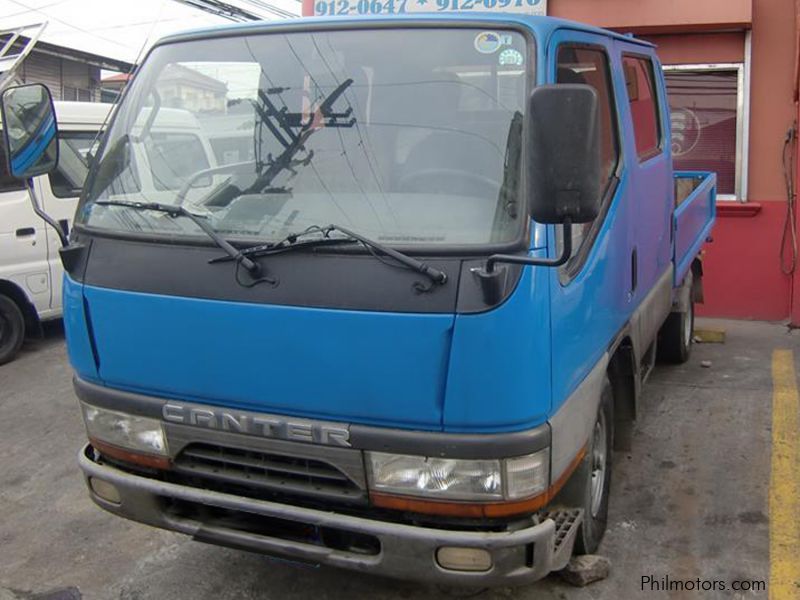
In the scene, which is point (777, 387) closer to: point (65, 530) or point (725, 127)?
point (725, 127)

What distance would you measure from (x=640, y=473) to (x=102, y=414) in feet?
9.12

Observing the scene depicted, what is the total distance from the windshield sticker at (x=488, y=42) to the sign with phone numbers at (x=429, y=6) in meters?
4.81

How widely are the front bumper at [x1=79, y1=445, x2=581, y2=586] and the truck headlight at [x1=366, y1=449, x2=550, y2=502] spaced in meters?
0.12

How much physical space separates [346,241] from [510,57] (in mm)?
879

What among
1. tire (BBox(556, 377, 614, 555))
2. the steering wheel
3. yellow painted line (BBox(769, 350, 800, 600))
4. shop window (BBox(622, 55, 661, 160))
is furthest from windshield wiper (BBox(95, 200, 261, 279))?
yellow painted line (BBox(769, 350, 800, 600))

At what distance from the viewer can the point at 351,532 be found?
252 cm

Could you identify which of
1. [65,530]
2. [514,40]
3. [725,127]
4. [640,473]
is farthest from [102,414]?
[725,127]

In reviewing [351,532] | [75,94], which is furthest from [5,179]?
[75,94]

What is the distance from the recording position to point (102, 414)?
115 inches

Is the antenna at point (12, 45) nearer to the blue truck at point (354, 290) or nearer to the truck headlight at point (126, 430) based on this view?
the blue truck at point (354, 290)

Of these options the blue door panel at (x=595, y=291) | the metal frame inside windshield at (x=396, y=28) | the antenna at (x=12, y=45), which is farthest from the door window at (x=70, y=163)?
the blue door panel at (x=595, y=291)

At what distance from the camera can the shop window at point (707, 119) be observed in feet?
24.2

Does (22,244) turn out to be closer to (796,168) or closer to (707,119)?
(707,119)

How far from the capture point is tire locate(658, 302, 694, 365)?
19.5ft
